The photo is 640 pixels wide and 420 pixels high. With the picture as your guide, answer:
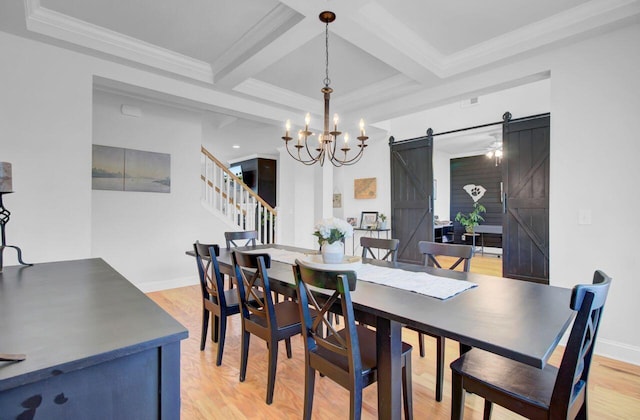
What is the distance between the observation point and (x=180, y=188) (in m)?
4.61

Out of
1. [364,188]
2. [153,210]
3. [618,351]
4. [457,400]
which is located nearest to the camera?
[457,400]

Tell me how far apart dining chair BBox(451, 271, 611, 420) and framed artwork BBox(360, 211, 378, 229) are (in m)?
4.09

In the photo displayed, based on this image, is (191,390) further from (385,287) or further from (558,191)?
(558,191)

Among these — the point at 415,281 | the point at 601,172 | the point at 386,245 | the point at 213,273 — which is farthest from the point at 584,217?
the point at 213,273

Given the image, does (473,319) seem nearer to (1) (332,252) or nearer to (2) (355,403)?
(2) (355,403)

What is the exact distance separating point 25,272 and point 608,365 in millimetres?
3859

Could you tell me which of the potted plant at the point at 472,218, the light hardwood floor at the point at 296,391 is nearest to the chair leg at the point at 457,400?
the light hardwood floor at the point at 296,391

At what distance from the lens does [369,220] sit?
223 inches

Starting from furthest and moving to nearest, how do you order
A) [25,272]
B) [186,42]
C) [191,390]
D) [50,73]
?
[186,42] → [50,73] → [191,390] → [25,272]

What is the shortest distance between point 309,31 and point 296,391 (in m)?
2.58

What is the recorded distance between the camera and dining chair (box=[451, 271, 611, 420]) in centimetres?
104

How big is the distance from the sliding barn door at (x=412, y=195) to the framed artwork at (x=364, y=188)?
400 mm

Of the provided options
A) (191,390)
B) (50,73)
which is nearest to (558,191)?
(191,390)

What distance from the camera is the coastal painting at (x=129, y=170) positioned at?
157 inches
